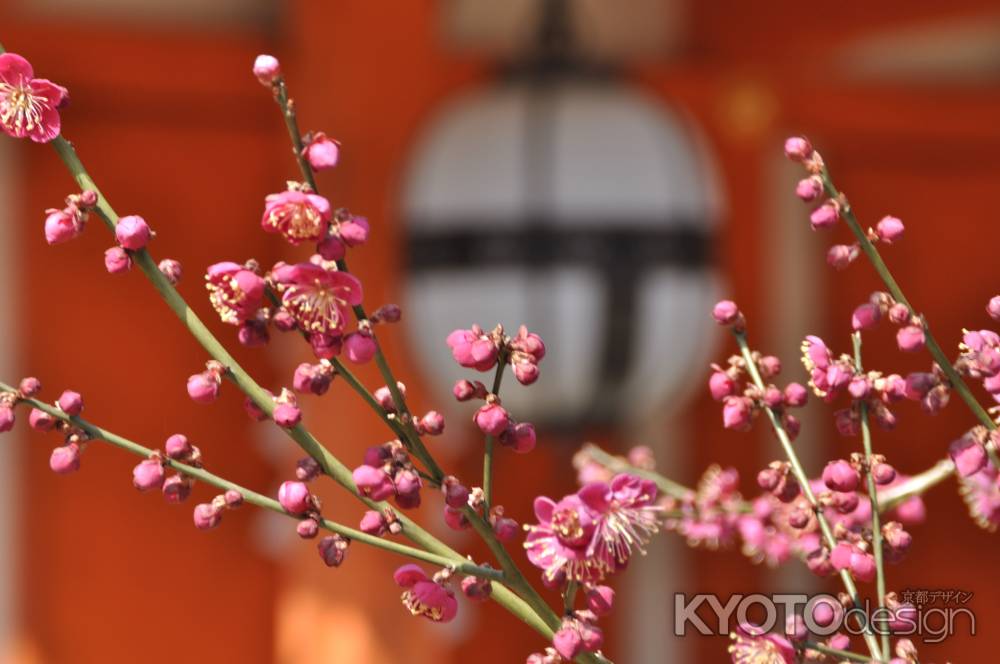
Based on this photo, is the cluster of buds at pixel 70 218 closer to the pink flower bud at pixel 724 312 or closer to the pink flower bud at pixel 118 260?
the pink flower bud at pixel 118 260

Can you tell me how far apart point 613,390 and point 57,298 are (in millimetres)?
870

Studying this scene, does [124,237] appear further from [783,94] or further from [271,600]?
[783,94]

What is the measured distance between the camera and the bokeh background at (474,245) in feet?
4.64

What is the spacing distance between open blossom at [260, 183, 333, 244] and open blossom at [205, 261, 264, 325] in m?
0.01

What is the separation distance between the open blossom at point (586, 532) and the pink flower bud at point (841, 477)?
0.05 m

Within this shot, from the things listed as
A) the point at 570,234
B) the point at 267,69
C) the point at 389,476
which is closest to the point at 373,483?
the point at 389,476

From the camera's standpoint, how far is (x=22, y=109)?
1.22 ft

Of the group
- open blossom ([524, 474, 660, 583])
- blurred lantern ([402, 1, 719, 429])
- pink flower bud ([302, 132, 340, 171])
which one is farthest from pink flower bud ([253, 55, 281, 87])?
blurred lantern ([402, 1, 719, 429])

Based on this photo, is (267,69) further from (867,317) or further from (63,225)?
(867,317)

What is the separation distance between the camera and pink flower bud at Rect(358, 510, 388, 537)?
38 cm

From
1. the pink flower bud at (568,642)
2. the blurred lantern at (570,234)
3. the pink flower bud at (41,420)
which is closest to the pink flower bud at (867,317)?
the pink flower bud at (568,642)

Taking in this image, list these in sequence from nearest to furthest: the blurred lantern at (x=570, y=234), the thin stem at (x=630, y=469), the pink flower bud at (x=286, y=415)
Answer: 1. the pink flower bud at (x=286, y=415)
2. the thin stem at (x=630, y=469)
3. the blurred lantern at (x=570, y=234)

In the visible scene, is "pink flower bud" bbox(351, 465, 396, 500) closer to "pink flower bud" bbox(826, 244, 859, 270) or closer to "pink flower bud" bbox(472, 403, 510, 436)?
"pink flower bud" bbox(472, 403, 510, 436)

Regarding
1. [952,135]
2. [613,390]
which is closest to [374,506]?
[613,390]
